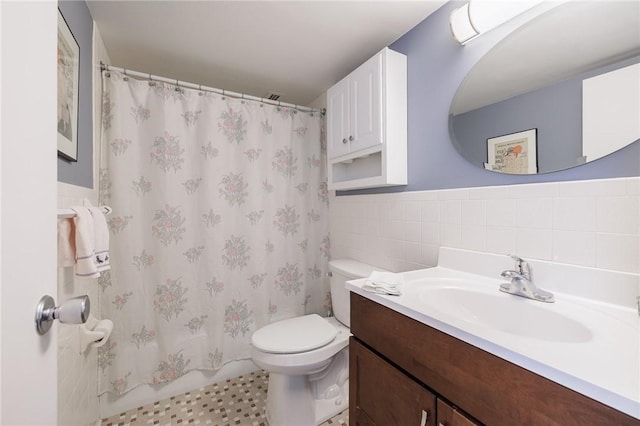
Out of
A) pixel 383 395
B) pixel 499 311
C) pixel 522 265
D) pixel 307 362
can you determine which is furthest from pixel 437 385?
pixel 307 362

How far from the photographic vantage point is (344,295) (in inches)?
63.5

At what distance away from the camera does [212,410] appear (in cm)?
155

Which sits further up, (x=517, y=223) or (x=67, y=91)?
(x=67, y=91)

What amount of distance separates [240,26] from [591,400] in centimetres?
177

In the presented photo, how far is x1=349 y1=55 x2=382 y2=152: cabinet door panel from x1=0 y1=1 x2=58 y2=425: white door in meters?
1.20

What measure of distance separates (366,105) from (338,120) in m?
0.27

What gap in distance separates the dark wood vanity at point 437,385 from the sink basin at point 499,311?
101 mm

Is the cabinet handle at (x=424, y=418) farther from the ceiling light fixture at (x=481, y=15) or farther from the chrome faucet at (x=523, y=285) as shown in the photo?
the ceiling light fixture at (x=481, y=15)

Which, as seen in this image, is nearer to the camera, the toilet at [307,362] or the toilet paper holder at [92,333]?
the toilet paper holder at [92,333]

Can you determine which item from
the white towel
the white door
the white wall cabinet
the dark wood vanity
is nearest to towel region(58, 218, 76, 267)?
the white towel

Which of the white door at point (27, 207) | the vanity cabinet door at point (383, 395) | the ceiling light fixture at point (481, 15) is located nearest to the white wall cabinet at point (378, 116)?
the ceiling light fixture at point (481, 15)

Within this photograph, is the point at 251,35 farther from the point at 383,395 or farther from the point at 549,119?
the point at 383,395

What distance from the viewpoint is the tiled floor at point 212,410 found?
1.47 metres

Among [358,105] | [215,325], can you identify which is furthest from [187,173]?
[358,105]
